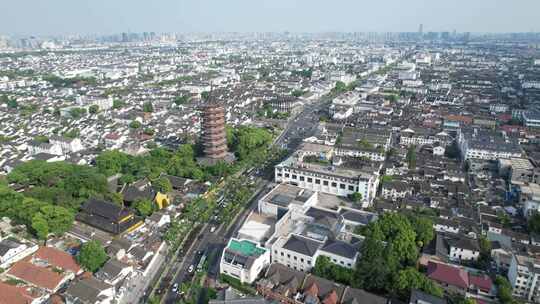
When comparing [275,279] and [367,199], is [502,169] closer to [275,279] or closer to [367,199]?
[367,199]

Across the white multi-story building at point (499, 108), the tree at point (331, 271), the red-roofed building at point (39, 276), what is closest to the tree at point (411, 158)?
the tree at point (331, 271)

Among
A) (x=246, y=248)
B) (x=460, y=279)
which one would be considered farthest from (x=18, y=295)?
(x=460, y=279)

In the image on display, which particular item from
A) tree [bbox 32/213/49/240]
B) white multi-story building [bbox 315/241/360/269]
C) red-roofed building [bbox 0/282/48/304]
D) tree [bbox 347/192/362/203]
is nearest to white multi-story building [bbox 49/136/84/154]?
tree [bbox 32/213/49/240]

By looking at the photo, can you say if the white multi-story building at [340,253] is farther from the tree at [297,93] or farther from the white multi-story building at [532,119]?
the tree at [297,93]

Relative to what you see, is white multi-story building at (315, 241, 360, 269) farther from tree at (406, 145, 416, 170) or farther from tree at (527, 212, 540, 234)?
tree at (406, 145, 416, 170)

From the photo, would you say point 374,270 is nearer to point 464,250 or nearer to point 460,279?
point 460,279

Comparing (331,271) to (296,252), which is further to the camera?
(296,252)
